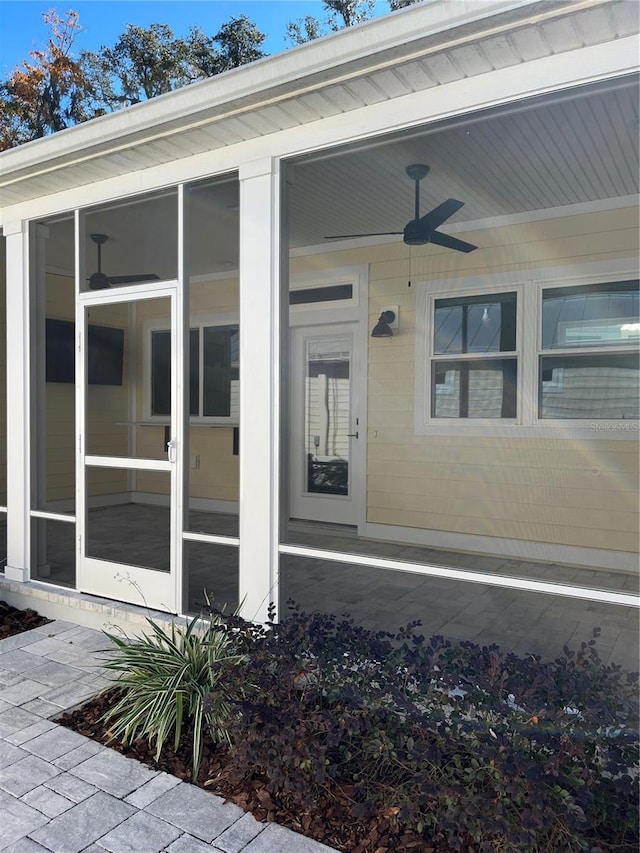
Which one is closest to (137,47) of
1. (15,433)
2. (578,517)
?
(15,433)

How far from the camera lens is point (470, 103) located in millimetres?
2398

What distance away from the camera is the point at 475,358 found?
4988 mm

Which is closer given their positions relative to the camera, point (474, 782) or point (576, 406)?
point (474, 782)

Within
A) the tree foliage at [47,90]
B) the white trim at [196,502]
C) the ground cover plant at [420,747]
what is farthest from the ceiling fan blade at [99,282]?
the tree foliage at [47,90]

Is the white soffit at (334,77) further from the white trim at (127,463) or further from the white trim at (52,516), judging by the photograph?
the white trim at (52,516)

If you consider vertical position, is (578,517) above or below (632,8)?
below

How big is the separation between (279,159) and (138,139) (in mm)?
726

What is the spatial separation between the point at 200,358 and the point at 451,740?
13.8 ft

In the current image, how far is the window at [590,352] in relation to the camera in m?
4.37

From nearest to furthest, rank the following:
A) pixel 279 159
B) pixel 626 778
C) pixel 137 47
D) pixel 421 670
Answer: pixel 626 778, pixel 421 670, pixel 279 159, pixel 137 47

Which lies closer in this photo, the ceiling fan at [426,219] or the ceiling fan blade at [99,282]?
the ceiling fan at [426,219]

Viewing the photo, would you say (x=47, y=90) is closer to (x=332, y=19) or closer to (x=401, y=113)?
(x=332, y=19)

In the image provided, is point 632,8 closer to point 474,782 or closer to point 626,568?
point 474,782

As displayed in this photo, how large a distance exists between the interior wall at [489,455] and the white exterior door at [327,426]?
0.17m
